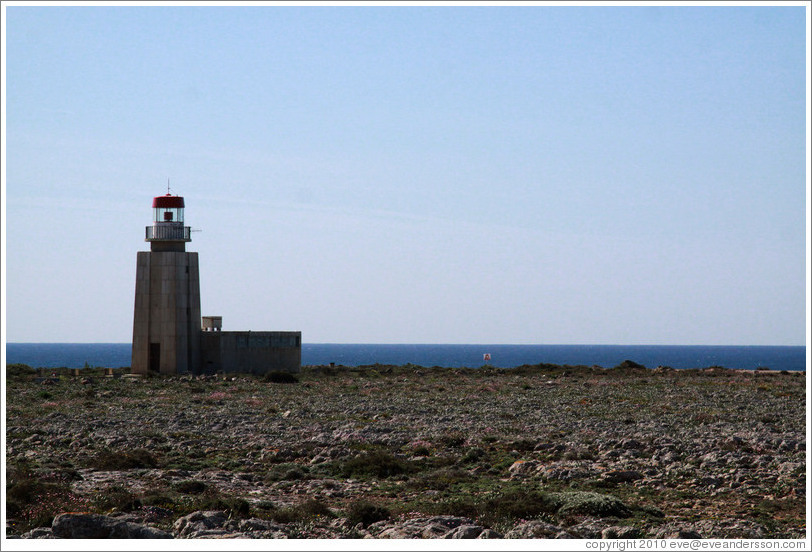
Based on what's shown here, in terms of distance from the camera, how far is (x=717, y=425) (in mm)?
29938

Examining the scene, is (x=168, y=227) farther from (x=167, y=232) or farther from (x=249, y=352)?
(x=249, y=352)

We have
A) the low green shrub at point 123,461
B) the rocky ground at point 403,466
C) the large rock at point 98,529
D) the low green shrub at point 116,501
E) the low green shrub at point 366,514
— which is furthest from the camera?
the low green shrub at point 123,461

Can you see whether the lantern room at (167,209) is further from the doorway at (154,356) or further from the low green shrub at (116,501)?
the low green shrub at (116,501)

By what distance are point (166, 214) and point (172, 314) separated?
6.61m

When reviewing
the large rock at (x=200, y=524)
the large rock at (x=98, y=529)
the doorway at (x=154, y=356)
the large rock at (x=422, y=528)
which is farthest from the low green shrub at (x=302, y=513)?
the doorway at (x=154, y=356)

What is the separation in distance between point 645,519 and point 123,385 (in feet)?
124

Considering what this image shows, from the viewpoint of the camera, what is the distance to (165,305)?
A: 57.0 m

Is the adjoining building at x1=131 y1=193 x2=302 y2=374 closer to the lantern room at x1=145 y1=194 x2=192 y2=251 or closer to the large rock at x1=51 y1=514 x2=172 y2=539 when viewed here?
the lantern room at x1=145 y1=194 x2=192 y2=251

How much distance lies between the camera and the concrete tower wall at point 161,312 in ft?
187

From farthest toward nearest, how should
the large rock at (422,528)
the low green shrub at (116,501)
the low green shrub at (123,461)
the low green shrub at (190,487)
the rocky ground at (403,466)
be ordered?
the low green shrub at (123,461), the low green shrub at (190,487), the low green shrub at (116,501), the rocky ground at (403,466), the large rock at (422,528)

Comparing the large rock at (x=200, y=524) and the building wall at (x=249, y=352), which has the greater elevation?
the building wall at (x=249, y=352)

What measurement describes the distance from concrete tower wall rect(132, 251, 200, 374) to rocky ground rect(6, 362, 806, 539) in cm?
1384

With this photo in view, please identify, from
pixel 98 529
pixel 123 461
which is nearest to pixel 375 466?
pixel 123 461

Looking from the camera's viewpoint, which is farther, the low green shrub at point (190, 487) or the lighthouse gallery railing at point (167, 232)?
the lighthouse gallery railing at point (167, 232)
